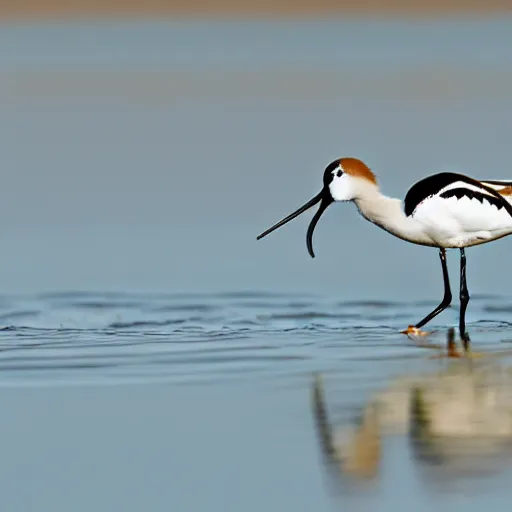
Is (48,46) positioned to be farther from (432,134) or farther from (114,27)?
(432,134)

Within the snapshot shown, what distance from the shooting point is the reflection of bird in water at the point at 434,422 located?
21.6ft

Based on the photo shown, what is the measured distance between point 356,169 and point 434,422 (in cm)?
413

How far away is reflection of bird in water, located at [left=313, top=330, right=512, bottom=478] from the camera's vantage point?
6.58 meters

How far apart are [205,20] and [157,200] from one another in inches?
517

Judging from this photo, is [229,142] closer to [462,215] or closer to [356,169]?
[356,169]

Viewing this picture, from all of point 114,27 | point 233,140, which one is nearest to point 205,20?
point 114,27

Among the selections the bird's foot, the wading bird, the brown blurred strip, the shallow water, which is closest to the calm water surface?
the shallow water

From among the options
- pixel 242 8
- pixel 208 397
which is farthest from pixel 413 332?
pixel 242 8

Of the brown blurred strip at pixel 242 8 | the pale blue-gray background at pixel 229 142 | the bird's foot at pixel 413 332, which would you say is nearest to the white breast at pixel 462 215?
the pale blue-gray background at pixel 229 142

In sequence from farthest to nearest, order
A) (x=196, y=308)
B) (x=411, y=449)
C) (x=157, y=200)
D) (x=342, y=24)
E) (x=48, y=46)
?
(x=342, y=24), (x=48, y=46), (x=157, y=200), (x=196, y=308), (x=411, y=449)

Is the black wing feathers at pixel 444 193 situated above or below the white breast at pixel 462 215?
above

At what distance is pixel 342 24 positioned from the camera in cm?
2709

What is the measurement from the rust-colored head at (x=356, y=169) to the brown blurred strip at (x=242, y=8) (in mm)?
16272

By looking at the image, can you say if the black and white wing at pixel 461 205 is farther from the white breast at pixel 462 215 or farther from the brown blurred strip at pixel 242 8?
the brown blurred strip at pixel 242 8
